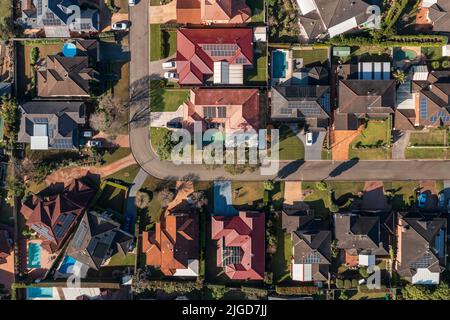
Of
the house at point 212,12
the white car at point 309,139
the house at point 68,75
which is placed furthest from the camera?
the white car at point 309,139

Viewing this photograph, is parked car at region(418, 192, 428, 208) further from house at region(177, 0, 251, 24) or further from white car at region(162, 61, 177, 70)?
white car at region(162, 61, 177, 70)

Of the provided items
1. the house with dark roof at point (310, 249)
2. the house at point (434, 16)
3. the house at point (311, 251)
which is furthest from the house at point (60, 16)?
the house at point (434, 16)

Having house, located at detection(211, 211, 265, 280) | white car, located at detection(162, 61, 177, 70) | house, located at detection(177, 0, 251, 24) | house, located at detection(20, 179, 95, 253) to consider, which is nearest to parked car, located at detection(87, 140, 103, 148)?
house, located at detection(20, 179, 95, 253)

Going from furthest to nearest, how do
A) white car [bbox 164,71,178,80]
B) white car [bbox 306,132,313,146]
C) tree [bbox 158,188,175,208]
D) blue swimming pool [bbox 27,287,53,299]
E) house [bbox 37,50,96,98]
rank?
blue swimming pool [bbox 27,287,53,299], tree [bbox 158,188,175,208], white car [bbox 164,71,178,80], white car [bbox 306,132,313,146], house [bbox 37,50,96,98]

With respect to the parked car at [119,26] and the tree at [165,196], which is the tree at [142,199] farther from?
the parked car at [119,26]

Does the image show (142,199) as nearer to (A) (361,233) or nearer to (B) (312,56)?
(A) (361,233)

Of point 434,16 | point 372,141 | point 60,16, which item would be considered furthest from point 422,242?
point 60,16

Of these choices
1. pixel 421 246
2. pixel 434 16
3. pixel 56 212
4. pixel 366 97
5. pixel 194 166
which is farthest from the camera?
pixel 194 166
